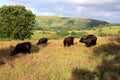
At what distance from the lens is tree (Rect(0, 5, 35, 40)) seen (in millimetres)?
71125

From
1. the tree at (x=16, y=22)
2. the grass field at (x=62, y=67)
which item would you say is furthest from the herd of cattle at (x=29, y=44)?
the tree at (x=16, y=22)

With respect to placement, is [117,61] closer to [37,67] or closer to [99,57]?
[99,57]

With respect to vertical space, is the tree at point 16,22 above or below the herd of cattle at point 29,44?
below

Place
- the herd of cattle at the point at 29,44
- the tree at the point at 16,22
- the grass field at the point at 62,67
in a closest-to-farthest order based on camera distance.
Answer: the grass field at the point at 62,67 < the herd of cattle at the point at 29,44 < the tree at the point at 16,22

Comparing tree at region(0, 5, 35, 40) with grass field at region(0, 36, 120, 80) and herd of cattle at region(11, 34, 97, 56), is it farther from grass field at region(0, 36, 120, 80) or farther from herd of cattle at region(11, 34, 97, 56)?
grass field at region(0, 36, 120, 80)

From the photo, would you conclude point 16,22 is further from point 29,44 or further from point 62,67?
point 62,67

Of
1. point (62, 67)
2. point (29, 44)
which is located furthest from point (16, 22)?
point (62, 67)

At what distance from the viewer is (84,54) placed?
18.8m

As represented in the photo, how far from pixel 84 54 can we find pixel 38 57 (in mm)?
3512

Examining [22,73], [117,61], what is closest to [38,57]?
[22,73]

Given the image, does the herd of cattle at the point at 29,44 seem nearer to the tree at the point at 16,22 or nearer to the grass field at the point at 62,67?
the grass field at the point at 62,67

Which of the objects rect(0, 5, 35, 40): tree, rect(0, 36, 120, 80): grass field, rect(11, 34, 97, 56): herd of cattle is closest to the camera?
rect(0, 36, 120, 80): grass field

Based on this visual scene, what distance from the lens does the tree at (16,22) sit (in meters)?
71.1

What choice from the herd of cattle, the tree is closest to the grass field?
the herd of cattle
